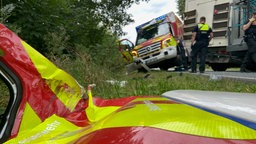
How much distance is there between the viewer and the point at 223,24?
1384 centimetres

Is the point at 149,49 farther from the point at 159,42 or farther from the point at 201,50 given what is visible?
A: the point at 201,50

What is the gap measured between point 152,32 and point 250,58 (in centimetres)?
625

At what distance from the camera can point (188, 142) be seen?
1.13 metres

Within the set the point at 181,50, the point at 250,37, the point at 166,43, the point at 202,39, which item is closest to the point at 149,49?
the point at 166,43

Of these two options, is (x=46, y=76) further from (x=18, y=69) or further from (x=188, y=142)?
(x=188, y=142)

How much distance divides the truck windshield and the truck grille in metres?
0.46

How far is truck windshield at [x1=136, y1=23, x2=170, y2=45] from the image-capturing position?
1590 centimetres

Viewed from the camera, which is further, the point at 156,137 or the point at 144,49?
the point at 144,49

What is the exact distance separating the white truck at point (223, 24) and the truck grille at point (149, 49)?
1528 millimetres

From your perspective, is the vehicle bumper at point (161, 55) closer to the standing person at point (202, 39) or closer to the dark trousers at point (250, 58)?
the standing person at point (202, 39)


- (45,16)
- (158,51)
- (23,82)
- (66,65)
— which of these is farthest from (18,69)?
(158,51)

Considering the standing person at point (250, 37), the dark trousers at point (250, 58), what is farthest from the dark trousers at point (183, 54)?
the standing person at point (250, 37)

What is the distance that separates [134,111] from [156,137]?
1.15ft

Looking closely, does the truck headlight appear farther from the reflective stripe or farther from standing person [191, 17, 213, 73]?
the reflective stripe
